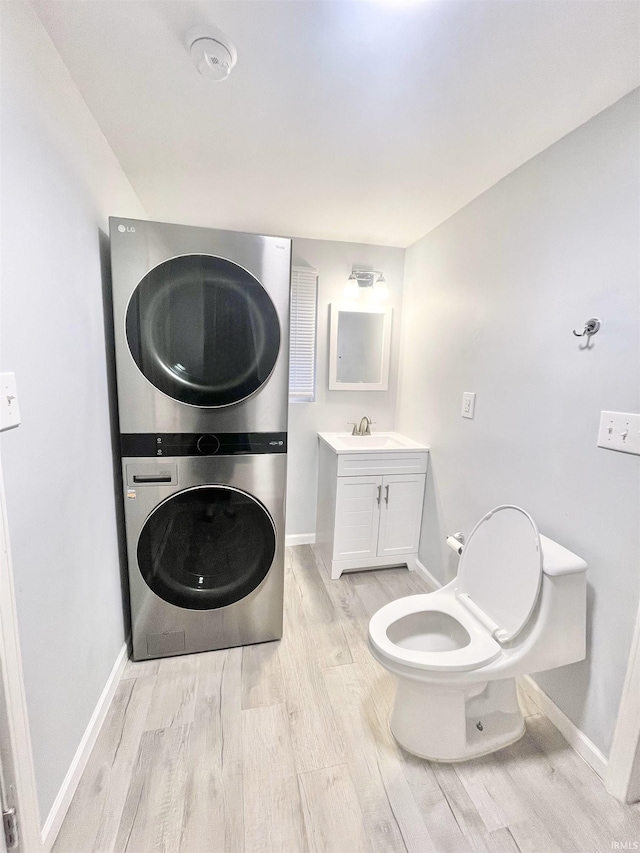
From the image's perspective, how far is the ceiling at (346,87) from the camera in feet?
2.97

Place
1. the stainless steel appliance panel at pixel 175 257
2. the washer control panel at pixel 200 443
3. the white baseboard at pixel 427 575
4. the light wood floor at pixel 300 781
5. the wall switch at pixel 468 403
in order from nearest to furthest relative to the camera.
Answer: the light wood floor at pixel 300 781
the stainless steel appliance panel at pixel 175 257
the washer control panel at pixel 200 443
the wall switch at pixel 468 403
the white baseboard at pixel 427 575

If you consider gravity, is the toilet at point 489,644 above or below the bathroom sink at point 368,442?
below

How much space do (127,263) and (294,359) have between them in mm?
1356

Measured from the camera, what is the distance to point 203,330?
4.66 ft

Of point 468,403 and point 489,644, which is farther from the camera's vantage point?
point 468,403

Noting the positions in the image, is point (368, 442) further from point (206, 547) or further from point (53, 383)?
point (53, 383)

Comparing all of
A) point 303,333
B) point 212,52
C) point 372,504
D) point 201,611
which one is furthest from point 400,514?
point 212,52

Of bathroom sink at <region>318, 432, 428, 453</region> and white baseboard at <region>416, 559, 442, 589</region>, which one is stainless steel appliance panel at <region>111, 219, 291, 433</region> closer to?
bathroom sink at <region>318, 432, 428, 453</region>

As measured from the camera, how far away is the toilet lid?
1241 millimetres

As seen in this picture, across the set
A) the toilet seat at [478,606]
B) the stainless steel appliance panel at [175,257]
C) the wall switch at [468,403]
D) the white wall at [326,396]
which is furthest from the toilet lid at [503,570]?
the white wall at [326,396]

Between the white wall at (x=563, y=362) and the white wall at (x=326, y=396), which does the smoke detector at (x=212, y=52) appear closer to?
the white wall at (x=563, y=362)

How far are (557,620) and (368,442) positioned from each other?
1567 millimetres

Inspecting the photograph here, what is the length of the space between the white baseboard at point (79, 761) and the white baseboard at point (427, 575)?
5.66ft

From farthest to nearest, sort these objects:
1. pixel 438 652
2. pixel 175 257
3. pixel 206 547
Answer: pixel 206 547 < pixel 175 257 < pixel 438 652
